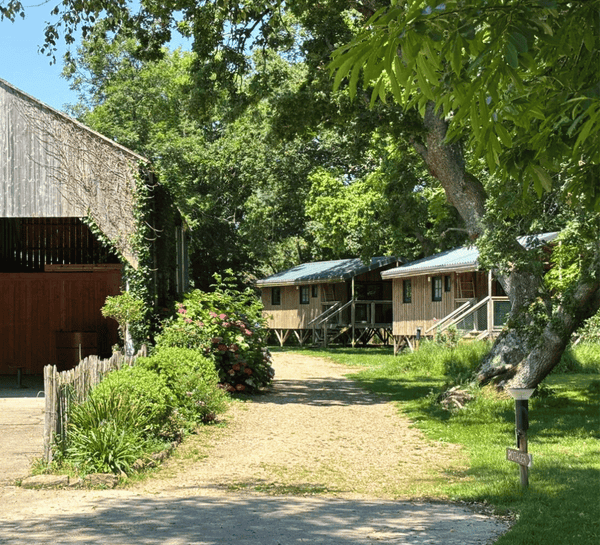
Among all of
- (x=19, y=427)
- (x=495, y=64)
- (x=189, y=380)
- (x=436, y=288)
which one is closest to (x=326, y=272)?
(x=436, y=288)

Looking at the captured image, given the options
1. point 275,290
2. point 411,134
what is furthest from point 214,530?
point 275,290

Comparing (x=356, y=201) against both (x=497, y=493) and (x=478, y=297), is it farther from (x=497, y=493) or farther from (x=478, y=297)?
(x=497, y=493)

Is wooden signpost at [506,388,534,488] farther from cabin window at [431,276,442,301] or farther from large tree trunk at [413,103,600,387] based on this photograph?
cabin window at [431,276,442,301]

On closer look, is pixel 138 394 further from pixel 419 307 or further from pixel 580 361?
pixel 419 307

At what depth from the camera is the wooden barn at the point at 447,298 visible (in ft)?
93.4

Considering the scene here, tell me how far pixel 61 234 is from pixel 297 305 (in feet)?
72.4

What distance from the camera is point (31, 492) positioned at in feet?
28.3

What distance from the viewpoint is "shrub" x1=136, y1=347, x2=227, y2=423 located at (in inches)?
518

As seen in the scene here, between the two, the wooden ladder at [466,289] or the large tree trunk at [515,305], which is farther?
the wooden ladder at [466,289]

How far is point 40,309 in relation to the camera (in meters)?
23.3

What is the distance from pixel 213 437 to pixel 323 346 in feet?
94.7

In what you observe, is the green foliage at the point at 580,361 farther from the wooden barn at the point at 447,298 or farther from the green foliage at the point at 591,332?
the wooden barn at the point at 447,298

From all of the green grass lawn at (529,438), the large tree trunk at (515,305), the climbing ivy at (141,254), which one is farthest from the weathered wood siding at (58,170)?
the green grass lawn at (529,438)

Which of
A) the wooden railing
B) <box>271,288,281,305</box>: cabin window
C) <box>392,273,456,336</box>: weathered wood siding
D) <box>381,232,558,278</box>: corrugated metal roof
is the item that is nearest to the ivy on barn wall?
<box>381,232,558,278</box>: corrugated metal roof
